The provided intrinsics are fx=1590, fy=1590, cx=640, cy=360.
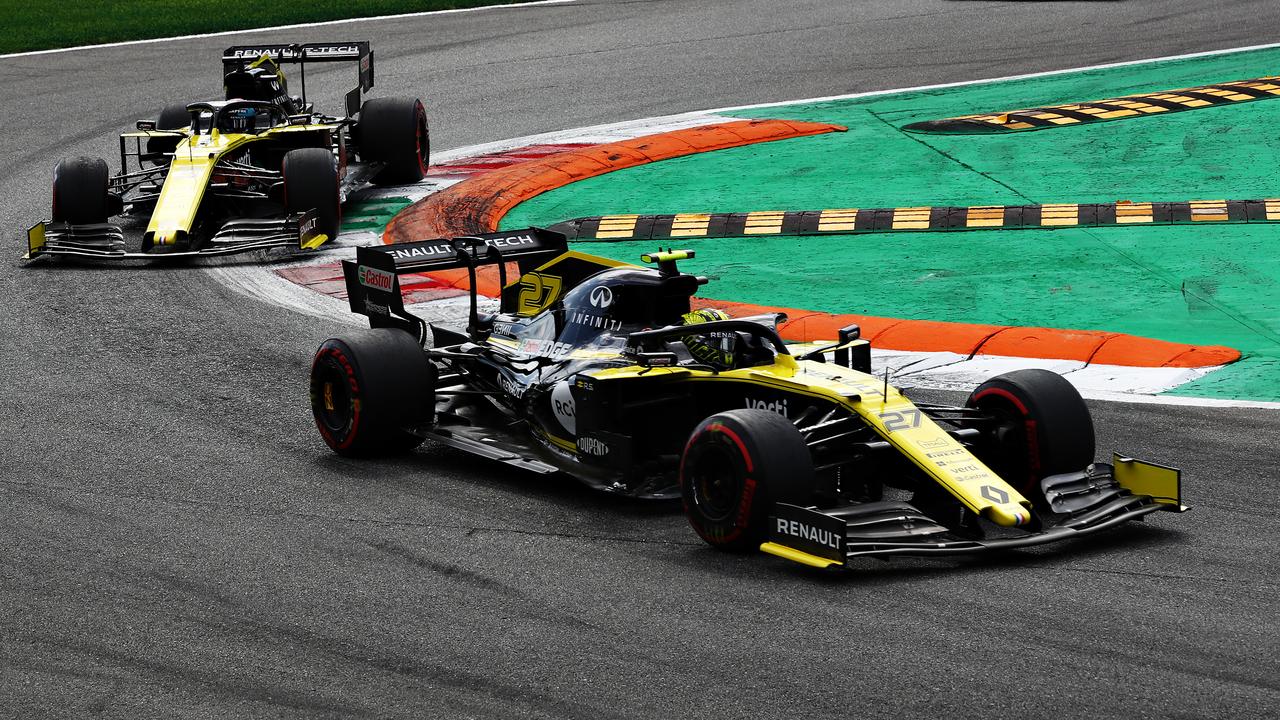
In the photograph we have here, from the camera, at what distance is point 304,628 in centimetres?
735

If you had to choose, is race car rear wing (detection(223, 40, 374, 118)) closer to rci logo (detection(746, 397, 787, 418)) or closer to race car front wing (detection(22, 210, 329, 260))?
race car front wing (detection(22, 210, 329, 260))

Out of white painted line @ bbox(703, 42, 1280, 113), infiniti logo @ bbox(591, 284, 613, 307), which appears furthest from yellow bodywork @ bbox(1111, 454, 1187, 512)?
white painted line @ bbox(703, 42, 1280, 113)

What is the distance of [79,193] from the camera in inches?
650

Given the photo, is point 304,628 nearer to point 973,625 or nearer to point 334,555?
point 334,555

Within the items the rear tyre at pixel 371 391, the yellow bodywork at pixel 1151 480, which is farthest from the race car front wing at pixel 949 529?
the rear tyre at pixel 371 391

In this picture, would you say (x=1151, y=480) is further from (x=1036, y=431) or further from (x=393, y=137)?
(x=393, y=137)

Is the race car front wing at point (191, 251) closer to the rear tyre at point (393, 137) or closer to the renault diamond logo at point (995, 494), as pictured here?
the rear tyre at point (393, 137)

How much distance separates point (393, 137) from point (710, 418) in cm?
1210

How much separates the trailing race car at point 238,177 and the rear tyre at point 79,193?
0.01m

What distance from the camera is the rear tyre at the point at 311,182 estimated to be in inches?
656

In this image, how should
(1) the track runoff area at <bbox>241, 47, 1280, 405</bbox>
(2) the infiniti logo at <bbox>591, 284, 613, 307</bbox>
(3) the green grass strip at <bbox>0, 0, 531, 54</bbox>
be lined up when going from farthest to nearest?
(3) the green grass strip at <bbox>0, 0, 531, 54</bbox>, (1) the track runoff area at <bbox>241, 47, 1280, 405</bbox>, (2) the infiniti logo at <bbox>591, 284, 613, 307</bbox>

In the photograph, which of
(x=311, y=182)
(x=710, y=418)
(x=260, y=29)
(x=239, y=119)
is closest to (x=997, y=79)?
(x=311, y=182)

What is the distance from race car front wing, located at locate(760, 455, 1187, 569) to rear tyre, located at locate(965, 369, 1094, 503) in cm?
10

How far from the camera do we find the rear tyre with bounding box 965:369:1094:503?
8.46m
